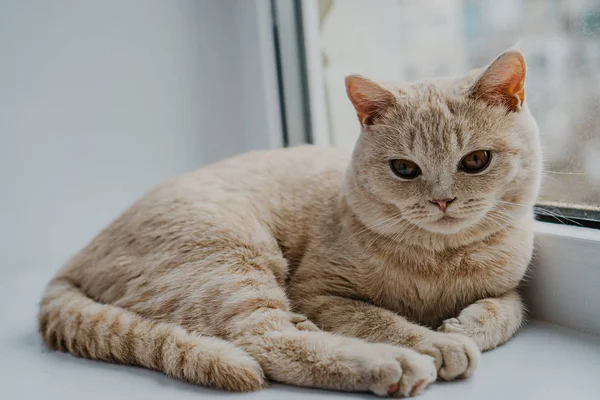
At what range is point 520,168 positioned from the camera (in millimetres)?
1301

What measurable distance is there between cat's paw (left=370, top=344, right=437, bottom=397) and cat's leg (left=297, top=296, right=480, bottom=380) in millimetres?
52

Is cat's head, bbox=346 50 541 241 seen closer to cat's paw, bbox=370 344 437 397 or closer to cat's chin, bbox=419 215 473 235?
cat's chin, bbox=419 215 473 235

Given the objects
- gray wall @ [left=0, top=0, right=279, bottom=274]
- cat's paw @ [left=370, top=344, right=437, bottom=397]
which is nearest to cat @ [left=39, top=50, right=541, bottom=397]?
cat's paw @ [left=370, top=344, right=437, bottom=397]

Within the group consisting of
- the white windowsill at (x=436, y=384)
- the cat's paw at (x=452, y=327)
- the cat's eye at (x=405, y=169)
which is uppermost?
the cat's eye at (x=405, y=169)

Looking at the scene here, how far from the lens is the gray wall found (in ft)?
6.56

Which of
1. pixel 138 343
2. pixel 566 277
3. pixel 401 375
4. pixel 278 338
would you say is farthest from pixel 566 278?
pixel 138 343

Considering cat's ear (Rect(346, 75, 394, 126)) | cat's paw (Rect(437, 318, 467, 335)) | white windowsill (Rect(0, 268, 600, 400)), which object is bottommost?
white windowsill (Rect(0, 268, 600, 400))

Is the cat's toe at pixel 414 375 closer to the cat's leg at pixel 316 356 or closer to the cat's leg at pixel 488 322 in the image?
the cat's leg at pixel 316 356

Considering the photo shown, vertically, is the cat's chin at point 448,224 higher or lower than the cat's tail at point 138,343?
higher

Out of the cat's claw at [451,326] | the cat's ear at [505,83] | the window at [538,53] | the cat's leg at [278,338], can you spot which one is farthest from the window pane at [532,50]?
the cat's leg at [278,338]

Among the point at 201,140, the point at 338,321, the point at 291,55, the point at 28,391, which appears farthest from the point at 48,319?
the point at 291,55

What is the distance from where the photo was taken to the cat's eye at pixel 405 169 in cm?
134

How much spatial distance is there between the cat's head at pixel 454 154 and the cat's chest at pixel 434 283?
93 mm

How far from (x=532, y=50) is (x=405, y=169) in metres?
0.58
